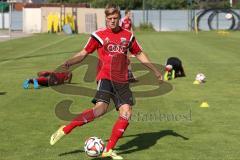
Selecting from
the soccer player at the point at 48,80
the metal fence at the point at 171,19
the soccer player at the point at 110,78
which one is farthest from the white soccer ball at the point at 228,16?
the soccer player at the point at 110,78

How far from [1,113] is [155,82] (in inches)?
242

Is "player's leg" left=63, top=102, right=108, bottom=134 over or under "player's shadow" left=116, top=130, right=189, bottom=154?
over

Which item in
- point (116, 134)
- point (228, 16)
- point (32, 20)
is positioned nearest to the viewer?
point (116, 134)

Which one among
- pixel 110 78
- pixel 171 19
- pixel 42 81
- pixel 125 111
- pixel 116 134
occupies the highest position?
pixel 171 19

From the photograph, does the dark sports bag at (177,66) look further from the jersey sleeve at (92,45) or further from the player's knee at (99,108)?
the player's knee at (99,108)

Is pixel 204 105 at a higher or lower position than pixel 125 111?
lower

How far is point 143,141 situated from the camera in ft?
28.8

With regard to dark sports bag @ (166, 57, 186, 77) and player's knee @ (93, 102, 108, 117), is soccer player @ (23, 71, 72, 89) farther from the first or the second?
player's knee @ (93, 102, 108, 117)

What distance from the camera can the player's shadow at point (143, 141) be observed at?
27.0 ft

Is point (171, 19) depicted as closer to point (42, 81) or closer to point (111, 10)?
point (42, 81)

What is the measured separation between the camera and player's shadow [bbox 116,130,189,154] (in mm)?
8241

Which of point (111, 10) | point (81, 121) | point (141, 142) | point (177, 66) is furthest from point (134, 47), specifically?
point (177, 66)

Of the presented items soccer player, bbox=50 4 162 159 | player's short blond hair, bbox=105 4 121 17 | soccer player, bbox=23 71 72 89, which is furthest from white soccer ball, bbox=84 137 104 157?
soccer player, bbox=23 71 72 89

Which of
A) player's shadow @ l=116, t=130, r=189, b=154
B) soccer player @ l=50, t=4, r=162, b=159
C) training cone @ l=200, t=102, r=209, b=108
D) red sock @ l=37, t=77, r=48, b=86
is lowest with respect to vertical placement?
player's shadow @ l=116, t=130, r=189, b=154
